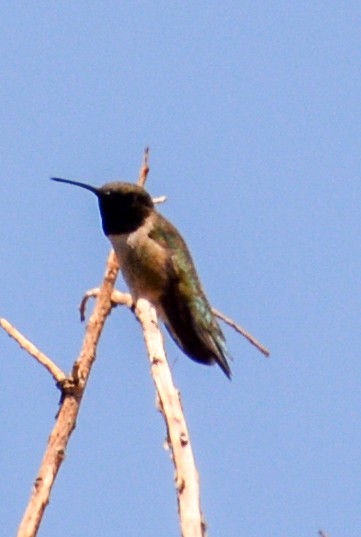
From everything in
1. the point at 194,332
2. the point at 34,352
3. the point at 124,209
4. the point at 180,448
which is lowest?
the point at 180,448

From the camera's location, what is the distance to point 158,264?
24.4 feet

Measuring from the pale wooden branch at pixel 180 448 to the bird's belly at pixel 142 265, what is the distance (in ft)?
10.8

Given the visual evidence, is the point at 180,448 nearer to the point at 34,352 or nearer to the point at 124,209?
the point at 34,352

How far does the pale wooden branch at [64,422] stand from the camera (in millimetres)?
2986

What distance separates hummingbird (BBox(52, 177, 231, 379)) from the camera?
7.21m

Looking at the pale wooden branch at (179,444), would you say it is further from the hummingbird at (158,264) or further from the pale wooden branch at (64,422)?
the hummingbird at (158,264)

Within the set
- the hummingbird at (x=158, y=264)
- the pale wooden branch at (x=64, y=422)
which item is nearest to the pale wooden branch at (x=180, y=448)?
the pale wooden branch at (x=64, y=422)

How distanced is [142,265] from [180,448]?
14.4 ft

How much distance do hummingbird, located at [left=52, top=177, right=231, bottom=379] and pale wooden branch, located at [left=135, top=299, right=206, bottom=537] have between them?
3.30m

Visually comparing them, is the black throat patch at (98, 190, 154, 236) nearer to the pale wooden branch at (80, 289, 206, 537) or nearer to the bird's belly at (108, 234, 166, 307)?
the bird's belly at (108, 234, 166, 307)

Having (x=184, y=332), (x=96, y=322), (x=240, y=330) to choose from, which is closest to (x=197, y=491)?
(x=96, y=322)

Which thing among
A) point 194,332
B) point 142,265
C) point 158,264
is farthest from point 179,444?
point 158,264

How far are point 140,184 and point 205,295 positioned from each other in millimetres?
2295

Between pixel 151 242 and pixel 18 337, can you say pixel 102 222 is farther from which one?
pixel 18 337
